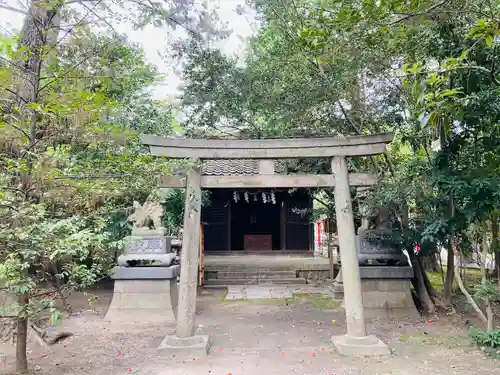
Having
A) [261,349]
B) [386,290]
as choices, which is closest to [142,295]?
[261,349]

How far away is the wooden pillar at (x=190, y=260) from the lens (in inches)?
222

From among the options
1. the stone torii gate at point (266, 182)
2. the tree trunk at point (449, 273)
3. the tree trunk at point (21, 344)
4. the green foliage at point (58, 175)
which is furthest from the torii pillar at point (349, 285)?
the tree trunk at point (21, 344)

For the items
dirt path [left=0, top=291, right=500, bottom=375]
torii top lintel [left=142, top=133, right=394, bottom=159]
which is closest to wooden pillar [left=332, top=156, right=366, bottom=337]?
Result: torii top lintel [left=142, top=133, right=394, bottom=159]

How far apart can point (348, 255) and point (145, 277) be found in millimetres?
4231

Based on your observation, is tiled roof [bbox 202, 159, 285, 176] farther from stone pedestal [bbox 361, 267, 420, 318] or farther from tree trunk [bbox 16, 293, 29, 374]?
tree trunk [bbox 16, 293, 29, 374]

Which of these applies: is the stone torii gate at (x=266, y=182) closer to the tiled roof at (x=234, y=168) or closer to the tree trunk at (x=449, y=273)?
the tree trunk at (x=449, y=273)

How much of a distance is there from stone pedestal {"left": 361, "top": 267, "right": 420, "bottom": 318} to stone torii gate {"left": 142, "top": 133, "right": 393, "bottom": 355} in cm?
218

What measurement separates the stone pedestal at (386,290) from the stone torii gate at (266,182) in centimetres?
218

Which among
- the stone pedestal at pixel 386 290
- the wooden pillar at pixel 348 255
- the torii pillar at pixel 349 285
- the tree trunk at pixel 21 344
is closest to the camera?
the tree trunk at pixel 21 344

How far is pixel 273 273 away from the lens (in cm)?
1238

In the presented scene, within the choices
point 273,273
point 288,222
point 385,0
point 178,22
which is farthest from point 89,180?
point 288,222

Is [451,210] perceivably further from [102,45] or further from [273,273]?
[273,273]

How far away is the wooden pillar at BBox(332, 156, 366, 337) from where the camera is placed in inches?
220

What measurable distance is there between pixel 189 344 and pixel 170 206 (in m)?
5.14
